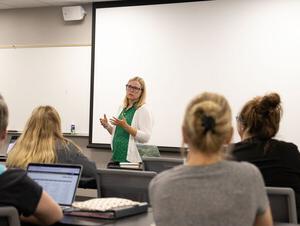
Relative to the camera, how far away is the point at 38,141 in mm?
2623

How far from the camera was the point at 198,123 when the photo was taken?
4.55ft

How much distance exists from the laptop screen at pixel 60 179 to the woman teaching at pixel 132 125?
180cm

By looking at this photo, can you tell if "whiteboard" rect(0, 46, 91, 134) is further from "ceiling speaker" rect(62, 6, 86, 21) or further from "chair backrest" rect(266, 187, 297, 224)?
"chair backrest" rect(266, 187, 297, 224)

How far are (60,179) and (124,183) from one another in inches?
13.6

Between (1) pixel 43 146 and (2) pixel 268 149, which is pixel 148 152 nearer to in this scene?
(1) pixel 43 146

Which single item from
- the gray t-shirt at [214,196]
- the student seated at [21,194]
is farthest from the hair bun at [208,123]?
the student seated at [21,194]

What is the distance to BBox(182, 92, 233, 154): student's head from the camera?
4.53 ft

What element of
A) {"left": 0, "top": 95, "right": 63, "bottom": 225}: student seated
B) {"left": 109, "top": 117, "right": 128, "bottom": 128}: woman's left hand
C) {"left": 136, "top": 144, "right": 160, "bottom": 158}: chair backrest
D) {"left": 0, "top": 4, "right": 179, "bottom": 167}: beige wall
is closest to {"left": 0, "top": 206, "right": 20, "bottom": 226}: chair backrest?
{"left": 0, "top": 95, "right": 63, "bottom": 225}: student seated

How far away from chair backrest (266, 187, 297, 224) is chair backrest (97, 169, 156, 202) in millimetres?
568

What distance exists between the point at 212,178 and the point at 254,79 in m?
3.82

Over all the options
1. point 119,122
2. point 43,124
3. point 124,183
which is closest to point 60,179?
point 124,183

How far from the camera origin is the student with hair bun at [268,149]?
2.24 metres

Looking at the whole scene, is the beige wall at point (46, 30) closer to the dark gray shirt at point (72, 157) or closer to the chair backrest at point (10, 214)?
the dark gray shirt at point (72, 157)

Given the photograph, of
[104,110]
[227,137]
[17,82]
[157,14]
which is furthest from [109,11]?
[227,137]
